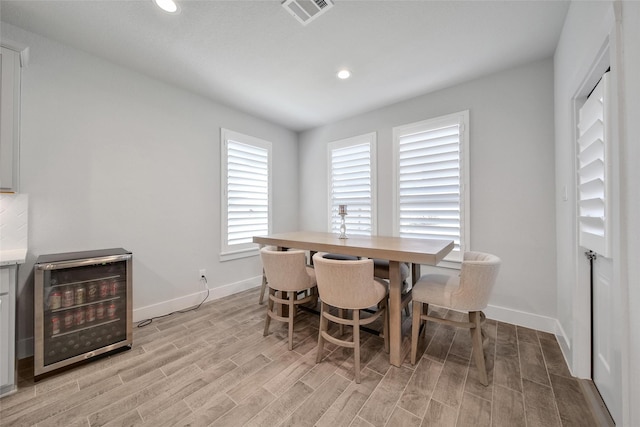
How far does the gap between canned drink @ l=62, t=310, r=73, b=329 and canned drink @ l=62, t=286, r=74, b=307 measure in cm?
6

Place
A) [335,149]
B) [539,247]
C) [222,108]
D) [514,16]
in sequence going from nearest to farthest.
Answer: [514,16] < [539,247] < [222,108] < [335,149]

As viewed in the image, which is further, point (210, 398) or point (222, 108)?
point (222, 108)

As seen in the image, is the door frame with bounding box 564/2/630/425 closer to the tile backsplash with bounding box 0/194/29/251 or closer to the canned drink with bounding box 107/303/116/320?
the canned drink with bounding box 107/303/116/320

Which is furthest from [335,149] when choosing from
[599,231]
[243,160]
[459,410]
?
[459,410]

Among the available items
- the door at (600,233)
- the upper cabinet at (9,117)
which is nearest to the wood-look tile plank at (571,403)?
the door at (600,233)

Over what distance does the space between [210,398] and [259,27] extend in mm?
2751

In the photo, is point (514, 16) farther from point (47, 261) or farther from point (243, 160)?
point (47, 261)

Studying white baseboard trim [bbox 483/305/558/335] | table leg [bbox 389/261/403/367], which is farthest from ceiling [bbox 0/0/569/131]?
white baseboard trim [bbox 483/305/558/335]

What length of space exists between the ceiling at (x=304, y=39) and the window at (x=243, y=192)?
0.84 m

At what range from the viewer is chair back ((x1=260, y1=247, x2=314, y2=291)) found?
2.05m

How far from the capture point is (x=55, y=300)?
5.95 feet

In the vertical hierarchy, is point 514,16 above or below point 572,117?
above

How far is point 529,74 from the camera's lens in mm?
2447

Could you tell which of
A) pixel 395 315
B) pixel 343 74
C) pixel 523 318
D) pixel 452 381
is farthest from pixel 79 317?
pixel 523 318
